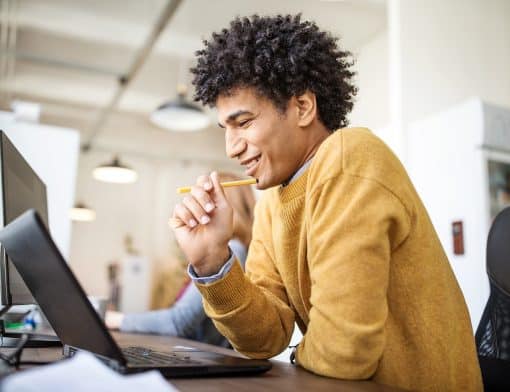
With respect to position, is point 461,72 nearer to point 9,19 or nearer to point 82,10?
point 82,10

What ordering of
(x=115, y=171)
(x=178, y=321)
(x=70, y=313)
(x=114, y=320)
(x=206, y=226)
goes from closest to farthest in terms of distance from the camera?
(x=70, y=313)
(x=206, y=226)
(x=178, y=321)
(x=114, y=320)
(x=115, y=171)

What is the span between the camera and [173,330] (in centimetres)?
192

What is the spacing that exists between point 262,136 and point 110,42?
433 centimetres

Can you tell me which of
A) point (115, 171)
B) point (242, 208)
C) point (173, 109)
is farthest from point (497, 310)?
point (115, 171)

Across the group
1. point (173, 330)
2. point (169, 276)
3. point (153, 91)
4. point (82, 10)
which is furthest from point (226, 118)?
point (169, 276)

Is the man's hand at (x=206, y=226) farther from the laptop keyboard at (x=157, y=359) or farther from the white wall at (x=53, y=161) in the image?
the white wall at (x=53, y=161)

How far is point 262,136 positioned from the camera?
102 cm

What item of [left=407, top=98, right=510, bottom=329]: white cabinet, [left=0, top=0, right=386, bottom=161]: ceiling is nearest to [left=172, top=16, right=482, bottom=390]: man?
[left=407, top=98, right=510, bottom=329]: white cabinet

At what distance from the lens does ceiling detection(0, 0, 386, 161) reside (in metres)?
4.20

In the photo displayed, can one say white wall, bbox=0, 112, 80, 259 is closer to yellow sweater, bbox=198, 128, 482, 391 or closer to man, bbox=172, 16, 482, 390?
man, bbox=172, 16, 482, 390

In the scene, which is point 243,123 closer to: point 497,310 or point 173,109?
point 497,310

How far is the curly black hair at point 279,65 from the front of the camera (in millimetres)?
1047

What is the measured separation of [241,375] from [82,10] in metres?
4.45

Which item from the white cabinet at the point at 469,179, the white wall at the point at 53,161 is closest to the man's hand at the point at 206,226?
the white wall at the point at 53,161
